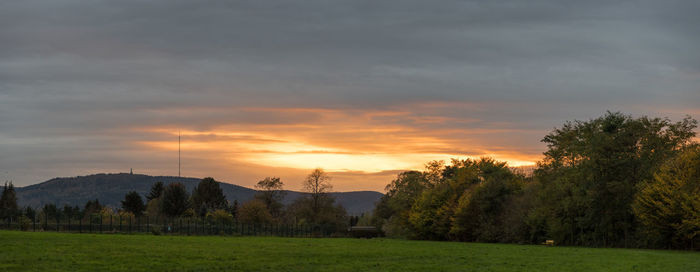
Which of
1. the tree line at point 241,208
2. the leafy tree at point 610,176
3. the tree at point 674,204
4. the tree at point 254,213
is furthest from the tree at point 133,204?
the tree at point 674,204

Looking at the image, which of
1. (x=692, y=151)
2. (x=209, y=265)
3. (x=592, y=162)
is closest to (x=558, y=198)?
(x=592, y=162)

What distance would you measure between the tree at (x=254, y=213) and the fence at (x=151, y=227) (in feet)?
52.7

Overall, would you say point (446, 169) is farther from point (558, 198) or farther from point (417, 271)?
point (417, 271)

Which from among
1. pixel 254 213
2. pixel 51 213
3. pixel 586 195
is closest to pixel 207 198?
pixel 51 213

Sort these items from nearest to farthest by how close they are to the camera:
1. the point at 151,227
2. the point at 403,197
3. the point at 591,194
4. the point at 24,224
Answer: the point at 591,194 → the point at 24,224 → the point at 151,227 → the point at 403,197

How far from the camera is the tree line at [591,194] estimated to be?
188 ft

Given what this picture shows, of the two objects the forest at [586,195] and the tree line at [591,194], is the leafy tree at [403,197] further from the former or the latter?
the tree line at [591,194]

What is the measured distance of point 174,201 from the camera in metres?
173

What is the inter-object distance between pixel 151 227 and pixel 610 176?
5932 cm

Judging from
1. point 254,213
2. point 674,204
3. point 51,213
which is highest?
point 674,204

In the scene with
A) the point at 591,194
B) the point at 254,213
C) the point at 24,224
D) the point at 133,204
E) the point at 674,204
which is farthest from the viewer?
the point at 133,204

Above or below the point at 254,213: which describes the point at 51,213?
above

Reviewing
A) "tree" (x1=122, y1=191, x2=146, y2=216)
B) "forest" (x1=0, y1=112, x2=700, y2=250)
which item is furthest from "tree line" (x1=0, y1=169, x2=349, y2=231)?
"forest" (x1=0, y1=112, x2=700, y2=250)

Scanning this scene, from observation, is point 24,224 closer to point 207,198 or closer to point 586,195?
point 586,195
